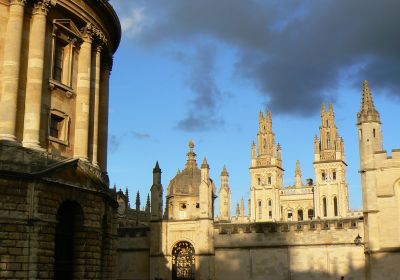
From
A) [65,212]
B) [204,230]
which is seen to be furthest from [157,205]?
[65,212]

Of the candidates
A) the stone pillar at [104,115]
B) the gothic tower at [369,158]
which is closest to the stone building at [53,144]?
the stone pillar at [104,115]

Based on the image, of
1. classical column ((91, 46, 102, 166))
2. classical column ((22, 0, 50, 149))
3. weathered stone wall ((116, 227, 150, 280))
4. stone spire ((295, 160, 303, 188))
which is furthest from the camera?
stone spire ((295, 160, 303, 188))

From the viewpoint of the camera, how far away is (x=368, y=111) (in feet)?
131

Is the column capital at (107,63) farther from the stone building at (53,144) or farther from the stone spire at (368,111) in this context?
the stone spire at (368,111)

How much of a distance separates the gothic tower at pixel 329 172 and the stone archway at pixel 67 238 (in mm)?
89247

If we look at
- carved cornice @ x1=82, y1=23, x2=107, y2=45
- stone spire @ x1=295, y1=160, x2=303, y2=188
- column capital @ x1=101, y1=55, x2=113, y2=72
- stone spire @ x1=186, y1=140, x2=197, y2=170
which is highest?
stone spire @ x1=295, y1=160, x2=303, y2=188

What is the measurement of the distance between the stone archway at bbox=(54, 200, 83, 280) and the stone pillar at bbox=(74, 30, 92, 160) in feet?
8.67

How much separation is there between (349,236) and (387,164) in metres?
5.25

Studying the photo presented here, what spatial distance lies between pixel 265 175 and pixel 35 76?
320 ft

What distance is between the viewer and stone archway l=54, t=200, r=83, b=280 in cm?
2414

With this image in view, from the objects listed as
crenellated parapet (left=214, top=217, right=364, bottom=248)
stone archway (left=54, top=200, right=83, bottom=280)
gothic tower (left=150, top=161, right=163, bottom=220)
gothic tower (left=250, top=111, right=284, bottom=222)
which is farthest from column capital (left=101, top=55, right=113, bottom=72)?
gothic tower (left=250, top=111, right=284, bottom=222)

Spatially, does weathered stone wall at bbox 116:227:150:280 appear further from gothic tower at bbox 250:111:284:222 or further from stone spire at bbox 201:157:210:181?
gothic tower at bbox 250:111:284:222

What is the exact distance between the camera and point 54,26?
2600 cm

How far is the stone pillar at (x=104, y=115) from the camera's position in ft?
98.6
